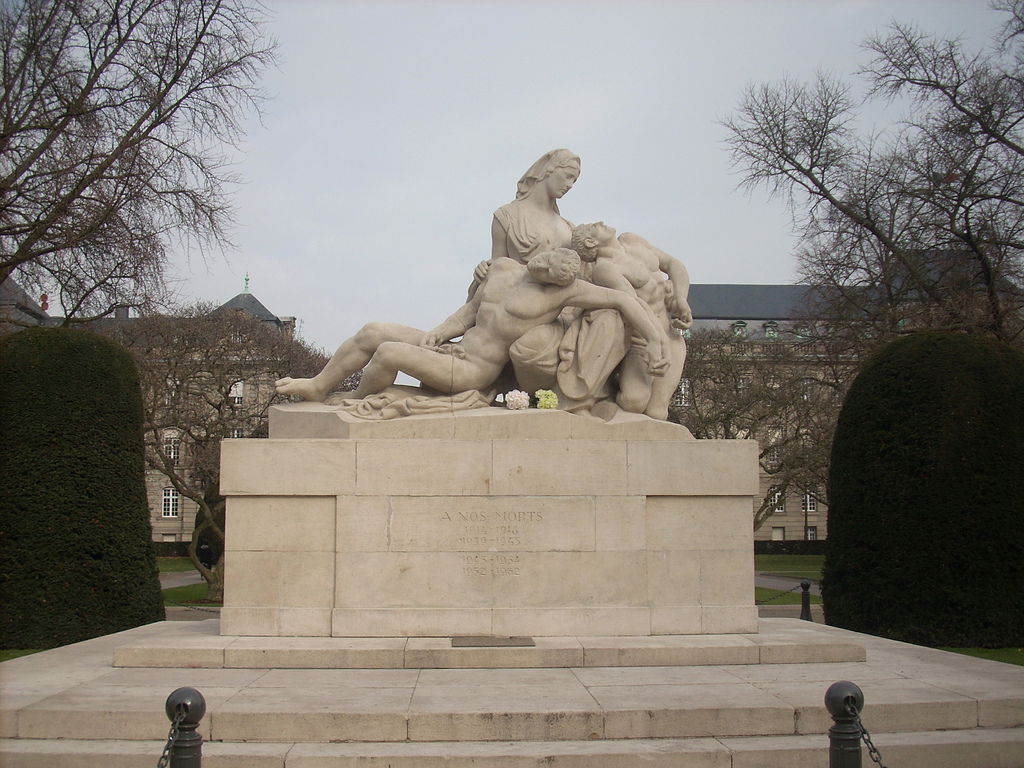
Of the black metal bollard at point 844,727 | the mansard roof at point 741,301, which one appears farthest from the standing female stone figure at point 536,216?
the mansard roof at point 741,301

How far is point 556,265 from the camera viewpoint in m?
9.31

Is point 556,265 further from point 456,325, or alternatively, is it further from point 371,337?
point 371,337

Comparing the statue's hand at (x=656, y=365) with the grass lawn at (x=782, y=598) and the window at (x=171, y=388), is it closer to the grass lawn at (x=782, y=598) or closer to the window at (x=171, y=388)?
the grass lawn at (x=782, y=598)

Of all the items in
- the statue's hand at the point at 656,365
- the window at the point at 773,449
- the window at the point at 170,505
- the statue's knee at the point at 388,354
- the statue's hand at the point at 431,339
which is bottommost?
the window at the point at 170,505

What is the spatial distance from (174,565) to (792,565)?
2625cm

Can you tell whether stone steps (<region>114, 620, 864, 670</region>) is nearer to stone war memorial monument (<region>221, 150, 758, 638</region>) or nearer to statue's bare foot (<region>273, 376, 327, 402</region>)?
stone war memorial monument (<region>221, 150, 758, 638</region>)

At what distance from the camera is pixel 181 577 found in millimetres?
35031

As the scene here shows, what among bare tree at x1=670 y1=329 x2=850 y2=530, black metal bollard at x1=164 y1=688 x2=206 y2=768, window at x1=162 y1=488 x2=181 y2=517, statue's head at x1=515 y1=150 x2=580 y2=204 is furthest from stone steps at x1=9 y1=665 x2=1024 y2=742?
window at x1=162 y1=488 x2=181 y2=517

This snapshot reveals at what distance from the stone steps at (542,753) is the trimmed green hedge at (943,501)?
19.6 ft

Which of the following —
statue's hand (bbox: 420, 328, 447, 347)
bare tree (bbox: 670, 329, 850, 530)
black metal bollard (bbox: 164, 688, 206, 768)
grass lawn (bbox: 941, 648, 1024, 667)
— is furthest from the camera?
bare tree (bbox: 670, 329, 850, 530)

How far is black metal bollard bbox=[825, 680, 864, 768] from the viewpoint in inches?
180

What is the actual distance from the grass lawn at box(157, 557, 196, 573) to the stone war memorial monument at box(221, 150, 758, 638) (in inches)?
1203

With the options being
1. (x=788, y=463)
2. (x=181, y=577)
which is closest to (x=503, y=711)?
(x=788, y=463)

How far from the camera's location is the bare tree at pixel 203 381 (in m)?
24.6
